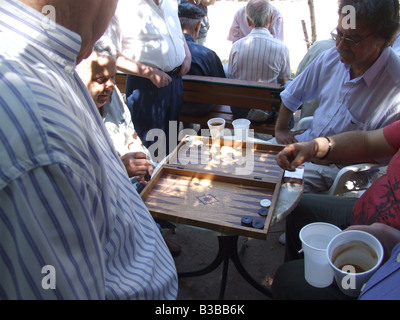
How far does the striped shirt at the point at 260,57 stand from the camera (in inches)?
163

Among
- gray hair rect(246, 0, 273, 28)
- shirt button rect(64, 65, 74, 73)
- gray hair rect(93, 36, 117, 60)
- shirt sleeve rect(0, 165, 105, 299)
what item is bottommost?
shirt sleeve rect(0, 165, 105, 299)

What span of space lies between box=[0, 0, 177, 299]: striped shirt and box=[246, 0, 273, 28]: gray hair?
3769mm

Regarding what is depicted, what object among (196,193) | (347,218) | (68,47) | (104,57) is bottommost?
(347,218)

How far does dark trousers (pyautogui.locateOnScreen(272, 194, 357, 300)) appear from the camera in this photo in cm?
174

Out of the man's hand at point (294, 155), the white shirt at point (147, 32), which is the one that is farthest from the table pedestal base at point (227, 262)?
the white shirt at point (147, 32)

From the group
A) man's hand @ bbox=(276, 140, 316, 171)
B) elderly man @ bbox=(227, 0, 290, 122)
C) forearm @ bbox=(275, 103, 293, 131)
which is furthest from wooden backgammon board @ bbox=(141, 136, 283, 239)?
elderly man @ bbox=(227, 0, 290, 122)

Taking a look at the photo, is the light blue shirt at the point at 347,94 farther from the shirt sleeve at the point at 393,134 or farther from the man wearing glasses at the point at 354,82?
the shirt sleeve at the point at 393,134

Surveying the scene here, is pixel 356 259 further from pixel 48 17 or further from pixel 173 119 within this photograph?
pixel 173 119

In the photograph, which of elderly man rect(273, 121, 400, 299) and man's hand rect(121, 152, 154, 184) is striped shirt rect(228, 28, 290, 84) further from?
man's hand rect(121, 152, 154, 184)

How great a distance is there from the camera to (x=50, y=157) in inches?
26.5

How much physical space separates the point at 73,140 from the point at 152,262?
68 centimetres

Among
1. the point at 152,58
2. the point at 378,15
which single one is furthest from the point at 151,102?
the point at 378,15

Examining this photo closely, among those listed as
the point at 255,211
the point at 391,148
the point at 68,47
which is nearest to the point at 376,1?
the point at 391,148

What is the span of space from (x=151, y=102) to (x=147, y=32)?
720 mm
